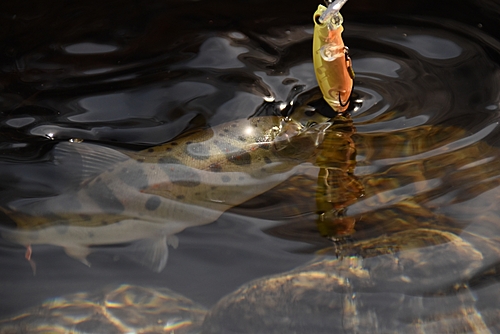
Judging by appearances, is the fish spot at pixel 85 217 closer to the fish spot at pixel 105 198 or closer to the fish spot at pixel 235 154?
the fish spot at pixel 105 198

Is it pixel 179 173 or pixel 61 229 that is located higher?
pixel 179 173

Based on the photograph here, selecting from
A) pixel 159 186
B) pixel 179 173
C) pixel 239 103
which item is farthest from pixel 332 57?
pixel 159 186

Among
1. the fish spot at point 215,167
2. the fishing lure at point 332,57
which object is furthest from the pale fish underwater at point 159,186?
the fishing lure at point 332,57

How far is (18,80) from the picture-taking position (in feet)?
11.1

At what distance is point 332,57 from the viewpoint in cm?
276

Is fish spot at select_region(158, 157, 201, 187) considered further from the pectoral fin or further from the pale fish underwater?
the pectoral fin

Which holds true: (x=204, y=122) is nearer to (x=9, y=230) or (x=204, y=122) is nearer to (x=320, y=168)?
(x=320, y=168)

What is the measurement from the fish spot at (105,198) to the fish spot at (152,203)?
14cm

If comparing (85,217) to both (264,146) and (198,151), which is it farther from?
(264,146)

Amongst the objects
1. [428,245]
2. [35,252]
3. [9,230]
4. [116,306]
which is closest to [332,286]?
[428,245]

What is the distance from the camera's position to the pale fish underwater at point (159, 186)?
2709 millimetres

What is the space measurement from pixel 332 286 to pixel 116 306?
1.04 metres

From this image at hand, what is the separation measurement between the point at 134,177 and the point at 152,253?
1.69 feet

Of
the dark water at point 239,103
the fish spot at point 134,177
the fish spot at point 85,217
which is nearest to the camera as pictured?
the dark water at point 239,103
